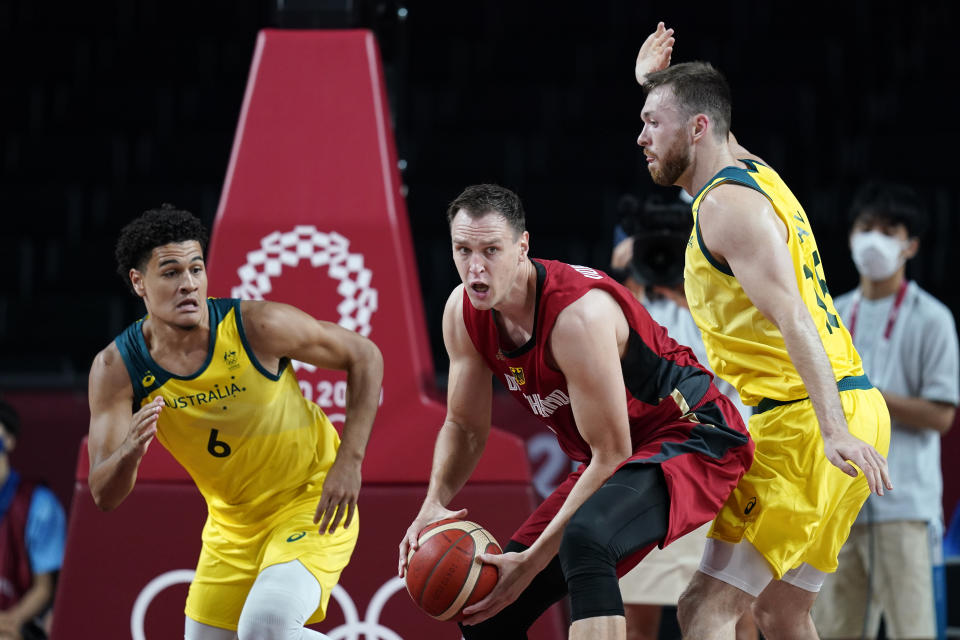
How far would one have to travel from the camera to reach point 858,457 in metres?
2.92

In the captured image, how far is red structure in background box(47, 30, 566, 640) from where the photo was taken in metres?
4.52

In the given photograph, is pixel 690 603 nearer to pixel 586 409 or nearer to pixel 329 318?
pixel 586 409

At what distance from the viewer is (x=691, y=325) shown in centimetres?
489

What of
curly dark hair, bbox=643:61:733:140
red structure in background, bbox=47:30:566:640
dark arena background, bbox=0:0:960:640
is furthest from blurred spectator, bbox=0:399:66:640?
curly dark hair, bbox=643:61:733:140

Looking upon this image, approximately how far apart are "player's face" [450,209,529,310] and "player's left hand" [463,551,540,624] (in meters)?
0.67

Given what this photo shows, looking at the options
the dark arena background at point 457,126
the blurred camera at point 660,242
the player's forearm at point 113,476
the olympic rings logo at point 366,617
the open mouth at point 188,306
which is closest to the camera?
the player's forearm at point 113,476

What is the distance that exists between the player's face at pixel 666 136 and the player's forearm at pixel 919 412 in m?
2.15

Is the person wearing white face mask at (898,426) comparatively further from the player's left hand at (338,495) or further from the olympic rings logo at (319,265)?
the player's left hand at (338,495)

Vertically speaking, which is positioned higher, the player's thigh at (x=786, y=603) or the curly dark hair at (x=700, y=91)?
the curly dark hair at (x=700, y=91)

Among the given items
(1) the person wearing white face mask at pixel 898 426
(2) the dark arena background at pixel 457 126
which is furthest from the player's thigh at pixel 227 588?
(1) the person wearing white face mask at pixel 898 426

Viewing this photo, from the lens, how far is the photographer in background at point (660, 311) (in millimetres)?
4648

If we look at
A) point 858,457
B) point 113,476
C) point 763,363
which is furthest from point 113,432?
point 858,457

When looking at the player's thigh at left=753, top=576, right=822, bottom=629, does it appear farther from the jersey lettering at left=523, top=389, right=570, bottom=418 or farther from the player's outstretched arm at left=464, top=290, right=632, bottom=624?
the jersey lettering at left=523, top=389, right=570, bottom=418

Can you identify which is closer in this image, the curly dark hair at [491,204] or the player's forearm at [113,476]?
the curly dark hair at [491,204]
